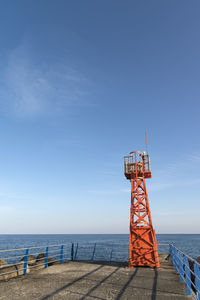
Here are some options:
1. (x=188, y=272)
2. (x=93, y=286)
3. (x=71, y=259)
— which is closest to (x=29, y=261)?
(x=93, y=286)

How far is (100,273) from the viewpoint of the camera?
11078 mm

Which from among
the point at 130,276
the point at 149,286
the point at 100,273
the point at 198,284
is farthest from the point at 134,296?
the point at 100,273

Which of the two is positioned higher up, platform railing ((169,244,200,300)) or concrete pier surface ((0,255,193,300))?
platform railing ((169,244,200,300))

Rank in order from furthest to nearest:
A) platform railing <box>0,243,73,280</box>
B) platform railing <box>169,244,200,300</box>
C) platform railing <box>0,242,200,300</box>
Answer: platform railing <box>0,243,73,280</box>, platform railing <box>0,242,200,300</box>, platform railing <box>169,244,200,300</box>

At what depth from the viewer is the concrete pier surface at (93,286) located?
7395 millimetres

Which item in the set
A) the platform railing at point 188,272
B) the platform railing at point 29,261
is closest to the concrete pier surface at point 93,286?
the platform railing at point 188,272

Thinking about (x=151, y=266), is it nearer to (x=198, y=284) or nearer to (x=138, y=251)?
(x=138, y=251)

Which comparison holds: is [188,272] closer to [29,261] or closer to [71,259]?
[29,261]

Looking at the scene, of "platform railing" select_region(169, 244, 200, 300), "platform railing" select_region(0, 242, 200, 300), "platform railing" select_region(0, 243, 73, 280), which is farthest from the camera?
"platform railing" select_region(0, 243, 73, 280)

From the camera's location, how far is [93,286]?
8.51m

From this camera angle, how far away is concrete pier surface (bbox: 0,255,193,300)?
739 centimetres

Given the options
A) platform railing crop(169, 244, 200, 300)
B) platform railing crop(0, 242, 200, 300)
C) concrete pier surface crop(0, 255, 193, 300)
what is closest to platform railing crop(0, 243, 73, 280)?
platform railing crop(0, 242, 200, 300)

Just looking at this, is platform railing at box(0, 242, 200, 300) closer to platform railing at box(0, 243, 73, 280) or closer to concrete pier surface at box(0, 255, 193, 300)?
platform railing at box(0, 243, 73, 280)

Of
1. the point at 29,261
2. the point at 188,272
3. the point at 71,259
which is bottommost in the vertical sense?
the point at 71,259
